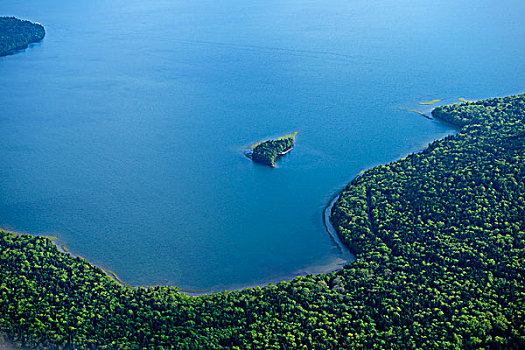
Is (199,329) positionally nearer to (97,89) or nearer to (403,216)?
(403,216)

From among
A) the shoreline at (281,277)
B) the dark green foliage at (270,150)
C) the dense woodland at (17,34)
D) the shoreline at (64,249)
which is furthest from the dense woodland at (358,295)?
Answer: the dense woodland at (17,34)

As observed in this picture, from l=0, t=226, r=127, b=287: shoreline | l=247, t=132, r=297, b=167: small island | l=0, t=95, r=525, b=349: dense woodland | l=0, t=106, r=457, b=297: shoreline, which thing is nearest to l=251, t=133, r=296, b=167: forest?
l=247, t=132, r=297, b=167: small island

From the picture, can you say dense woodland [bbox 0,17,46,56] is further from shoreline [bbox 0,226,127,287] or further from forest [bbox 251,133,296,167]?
forest [bbox 251,133,296,167]

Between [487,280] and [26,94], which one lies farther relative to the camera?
[26,94]

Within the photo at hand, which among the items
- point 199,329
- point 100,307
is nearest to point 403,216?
point 199,329

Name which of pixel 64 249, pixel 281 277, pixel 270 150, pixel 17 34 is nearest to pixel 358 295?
pixel 281 277

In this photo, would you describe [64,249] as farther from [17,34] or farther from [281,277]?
[17,34]
